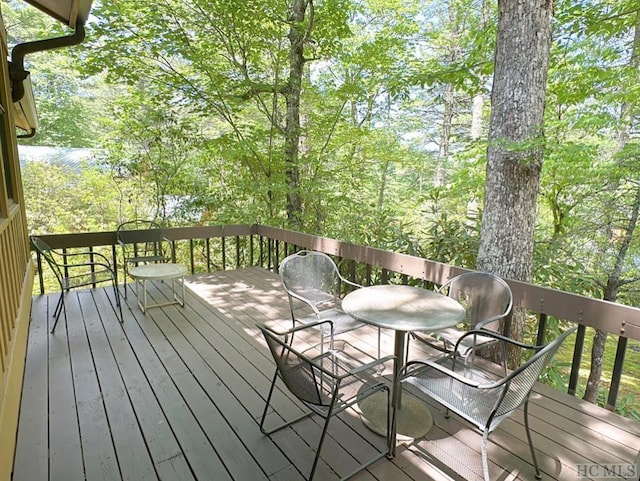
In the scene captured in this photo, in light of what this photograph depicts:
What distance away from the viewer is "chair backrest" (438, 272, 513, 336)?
2.34 m

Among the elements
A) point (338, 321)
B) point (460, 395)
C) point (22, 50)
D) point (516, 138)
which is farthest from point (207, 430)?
point (22, 50)

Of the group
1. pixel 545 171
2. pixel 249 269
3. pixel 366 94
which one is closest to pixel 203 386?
pixel 249 269

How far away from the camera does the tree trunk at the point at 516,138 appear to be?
2715 millimetres

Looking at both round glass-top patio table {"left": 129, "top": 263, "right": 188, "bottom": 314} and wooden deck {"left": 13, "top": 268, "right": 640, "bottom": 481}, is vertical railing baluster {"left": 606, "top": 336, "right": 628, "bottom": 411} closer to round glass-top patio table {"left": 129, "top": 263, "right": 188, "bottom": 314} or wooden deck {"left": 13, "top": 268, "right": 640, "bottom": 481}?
wooden deck {"left": 13, "top": 268, "right": 640, "bottom": 481}

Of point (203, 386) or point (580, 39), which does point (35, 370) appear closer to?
point (203, 386)

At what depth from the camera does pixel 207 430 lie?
1.98 m

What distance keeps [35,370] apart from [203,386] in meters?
Result: 1.33

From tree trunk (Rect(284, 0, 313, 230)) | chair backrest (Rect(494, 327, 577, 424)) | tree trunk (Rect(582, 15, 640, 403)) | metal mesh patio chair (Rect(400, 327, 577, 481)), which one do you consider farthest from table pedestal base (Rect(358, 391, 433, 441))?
tree trunk (Rect(284, 0, 313, 230))

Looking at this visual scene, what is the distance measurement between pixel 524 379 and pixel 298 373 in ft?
3.21

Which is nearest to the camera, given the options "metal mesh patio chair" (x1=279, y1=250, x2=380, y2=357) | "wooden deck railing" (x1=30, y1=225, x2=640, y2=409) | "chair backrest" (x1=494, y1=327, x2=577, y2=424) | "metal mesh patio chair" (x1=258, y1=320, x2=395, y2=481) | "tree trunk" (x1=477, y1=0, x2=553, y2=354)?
"chair backrest" (x1=494, y1=327, x2=577, y2=424)

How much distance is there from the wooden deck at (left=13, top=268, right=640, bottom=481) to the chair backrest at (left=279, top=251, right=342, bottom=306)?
620 mm

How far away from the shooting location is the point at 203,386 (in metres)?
2.43

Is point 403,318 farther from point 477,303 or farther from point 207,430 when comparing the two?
point 207,430

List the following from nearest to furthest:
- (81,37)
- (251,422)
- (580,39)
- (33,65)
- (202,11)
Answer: (251,422) < (81,37) < (580,39) < (202,11) < (33,65)
